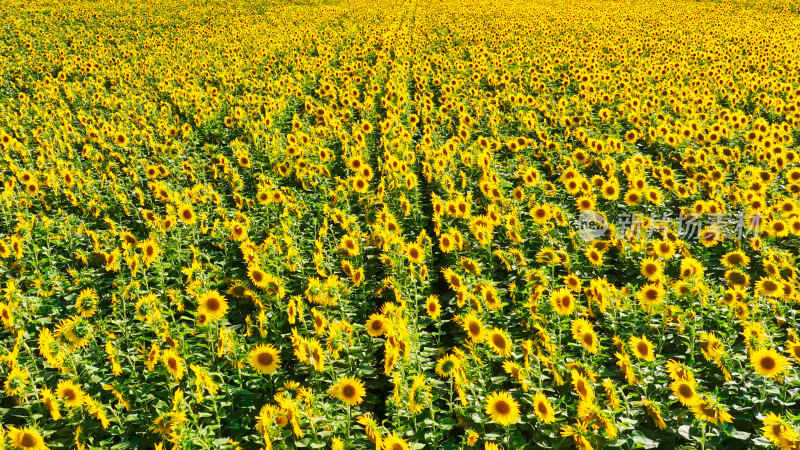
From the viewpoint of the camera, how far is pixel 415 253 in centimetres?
535

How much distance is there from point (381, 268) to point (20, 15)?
25491mm

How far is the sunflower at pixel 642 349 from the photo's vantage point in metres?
4.04

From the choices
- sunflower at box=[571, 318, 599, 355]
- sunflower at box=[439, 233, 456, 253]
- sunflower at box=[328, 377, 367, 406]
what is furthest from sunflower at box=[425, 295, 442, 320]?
sunflower at box=[571, 318, 599, 355]

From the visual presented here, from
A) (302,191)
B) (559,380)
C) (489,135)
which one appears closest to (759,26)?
(489,135)

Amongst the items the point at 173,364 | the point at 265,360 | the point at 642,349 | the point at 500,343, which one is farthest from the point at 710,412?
the point at 173,364

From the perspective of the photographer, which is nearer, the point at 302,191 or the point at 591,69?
the point at 302,191

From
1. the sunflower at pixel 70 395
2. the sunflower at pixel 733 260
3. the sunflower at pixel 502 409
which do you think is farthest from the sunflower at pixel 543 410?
the sunflower at pixel 70 395

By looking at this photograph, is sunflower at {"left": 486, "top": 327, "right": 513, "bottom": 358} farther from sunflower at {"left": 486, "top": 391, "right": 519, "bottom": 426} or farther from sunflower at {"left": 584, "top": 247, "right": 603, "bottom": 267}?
sunflower at {"left": 584, "top": 247, "right": 603, "bottom": 267}

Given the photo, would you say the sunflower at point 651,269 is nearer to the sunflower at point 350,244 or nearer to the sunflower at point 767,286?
the sunflower at point 767,286

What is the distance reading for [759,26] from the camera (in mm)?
20578

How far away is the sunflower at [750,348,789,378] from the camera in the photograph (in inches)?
149

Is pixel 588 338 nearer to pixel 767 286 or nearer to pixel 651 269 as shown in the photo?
pixel 651 269

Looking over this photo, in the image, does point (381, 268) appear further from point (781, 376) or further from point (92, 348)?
point (781, 376)

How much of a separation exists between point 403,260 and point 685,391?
293cm
